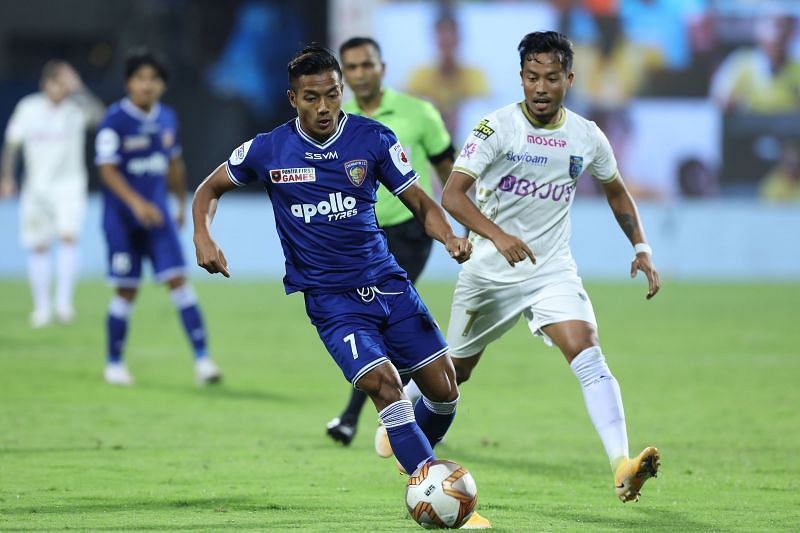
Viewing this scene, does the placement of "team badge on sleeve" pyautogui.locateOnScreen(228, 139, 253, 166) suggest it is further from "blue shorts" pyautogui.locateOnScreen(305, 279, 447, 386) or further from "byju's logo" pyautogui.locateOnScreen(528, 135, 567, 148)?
"byju's logo" pyautogui.locateOnScreen(528, 135, 567, 148)

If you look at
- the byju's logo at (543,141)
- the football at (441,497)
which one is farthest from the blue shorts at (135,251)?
the football at (441,497)

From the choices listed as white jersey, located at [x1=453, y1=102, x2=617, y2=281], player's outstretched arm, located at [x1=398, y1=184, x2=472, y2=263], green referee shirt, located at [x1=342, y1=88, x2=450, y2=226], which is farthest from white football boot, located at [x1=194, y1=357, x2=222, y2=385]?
player's outstretched arm, located at [x1=398, y1=184, x2=472, y2=263]

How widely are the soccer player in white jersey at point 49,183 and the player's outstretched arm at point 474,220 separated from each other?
9.81 meters

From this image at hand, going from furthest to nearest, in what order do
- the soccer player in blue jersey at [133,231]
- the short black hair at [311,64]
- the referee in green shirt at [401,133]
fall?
the soccer player in blue jersey at [133,231] → the referee in green shirt at [401,133] → the short black hair at [311,64]

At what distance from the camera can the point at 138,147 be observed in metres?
11.3

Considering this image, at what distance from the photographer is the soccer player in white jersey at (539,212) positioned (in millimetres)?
6664

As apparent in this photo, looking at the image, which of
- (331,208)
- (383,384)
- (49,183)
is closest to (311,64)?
(331,208)

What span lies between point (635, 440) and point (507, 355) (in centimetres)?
480

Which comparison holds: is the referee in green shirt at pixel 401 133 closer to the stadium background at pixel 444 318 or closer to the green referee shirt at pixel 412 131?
the green referee shirt at pixel 412 131

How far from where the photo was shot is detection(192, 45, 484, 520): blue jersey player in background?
6.21 meters

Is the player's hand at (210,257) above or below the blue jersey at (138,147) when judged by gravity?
above

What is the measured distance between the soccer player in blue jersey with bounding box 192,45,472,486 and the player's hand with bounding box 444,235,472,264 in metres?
0.20

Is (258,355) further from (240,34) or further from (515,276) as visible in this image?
(240,34)

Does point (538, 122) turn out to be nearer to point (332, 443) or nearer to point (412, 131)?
point (412, 131)
